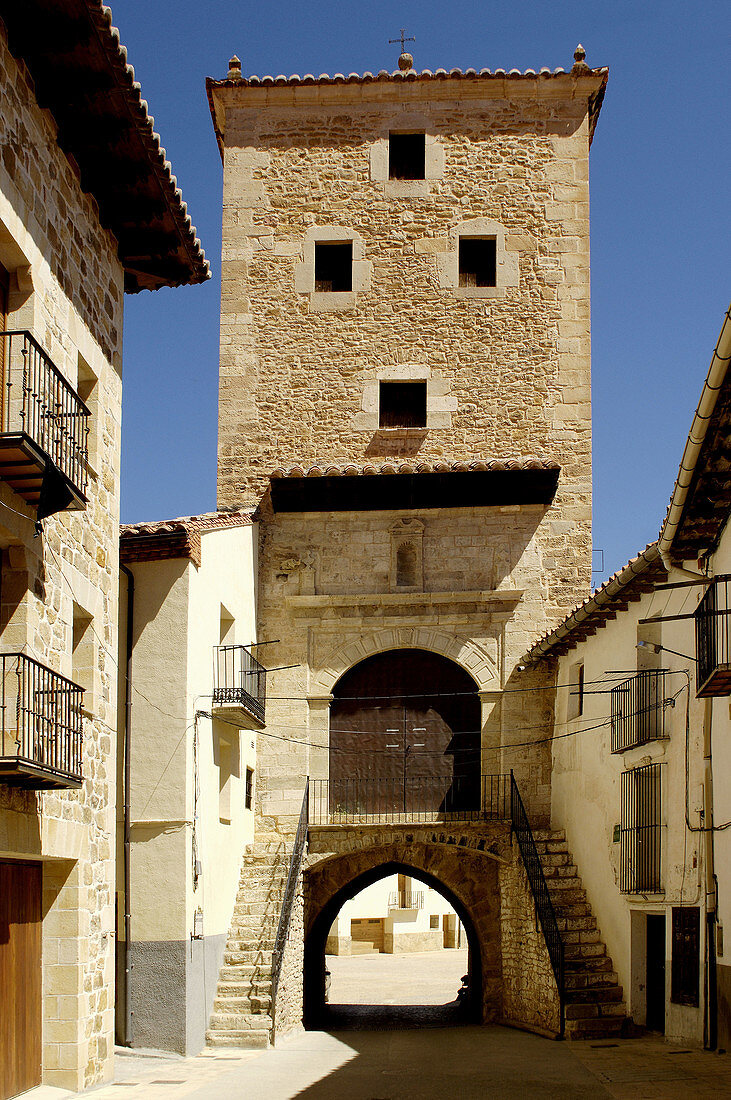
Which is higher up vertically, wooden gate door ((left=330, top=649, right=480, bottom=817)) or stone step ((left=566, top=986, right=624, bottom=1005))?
wooden gate door ((left=330, top=649, right=480, bottom=817))

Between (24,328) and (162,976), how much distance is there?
8409mm

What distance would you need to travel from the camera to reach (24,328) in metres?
10.1

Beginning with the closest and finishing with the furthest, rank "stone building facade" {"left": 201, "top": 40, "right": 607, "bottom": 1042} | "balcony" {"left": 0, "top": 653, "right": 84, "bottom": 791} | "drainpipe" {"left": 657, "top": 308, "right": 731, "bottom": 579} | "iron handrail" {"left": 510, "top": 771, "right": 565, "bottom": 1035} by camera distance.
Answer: "balcony" {"left": 0, "top": 653, "right": 84, "bottom": 791}
"drainpipe" {"left": 657, "top": 308, "right": 731, "bottom": 579}
"iron handrail" {"left": 510, "top": 771, "right": 565, "bottom": 1035}
"stone building facade" {"left": 201, "top": 40, "right": 607, "bottom": 1042}

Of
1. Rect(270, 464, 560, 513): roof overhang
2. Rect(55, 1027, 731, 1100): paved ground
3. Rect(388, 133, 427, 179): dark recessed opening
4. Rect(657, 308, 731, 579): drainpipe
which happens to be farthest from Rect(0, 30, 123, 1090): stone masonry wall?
Rect(388, 133, 427, 179): dark recessed opening

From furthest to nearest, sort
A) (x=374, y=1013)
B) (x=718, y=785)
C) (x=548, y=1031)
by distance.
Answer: (x=374, y=1013)
(x=548, y=1031)
(x=718, y=785)

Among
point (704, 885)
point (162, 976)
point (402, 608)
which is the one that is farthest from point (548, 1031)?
point (402, 608)

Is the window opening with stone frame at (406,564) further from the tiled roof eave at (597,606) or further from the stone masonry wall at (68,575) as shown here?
the stone masonry wall at (68,575)

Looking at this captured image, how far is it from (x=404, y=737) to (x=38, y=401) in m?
12.4

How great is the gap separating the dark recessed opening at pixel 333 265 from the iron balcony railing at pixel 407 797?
8.67 metres

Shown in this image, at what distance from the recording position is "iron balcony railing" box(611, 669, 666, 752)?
52.5 ft

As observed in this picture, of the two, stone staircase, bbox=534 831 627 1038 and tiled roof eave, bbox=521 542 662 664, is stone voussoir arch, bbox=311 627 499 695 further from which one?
stone staircase, bbox=534 831 627 1038

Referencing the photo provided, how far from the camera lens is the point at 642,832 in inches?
646

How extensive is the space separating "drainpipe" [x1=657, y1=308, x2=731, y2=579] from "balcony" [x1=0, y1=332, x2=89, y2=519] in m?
5.06

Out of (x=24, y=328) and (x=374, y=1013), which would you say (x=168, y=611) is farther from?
(x=374, y=1013)
